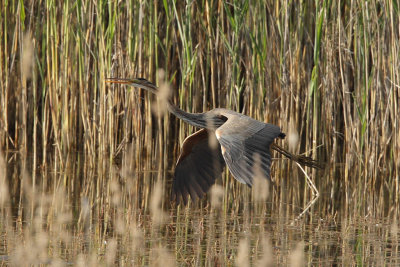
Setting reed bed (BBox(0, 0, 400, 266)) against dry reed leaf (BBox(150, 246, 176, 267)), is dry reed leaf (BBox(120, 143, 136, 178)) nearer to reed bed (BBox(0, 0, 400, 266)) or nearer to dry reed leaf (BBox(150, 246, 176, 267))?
reed bed (BBox(0, 0, 400, 266))

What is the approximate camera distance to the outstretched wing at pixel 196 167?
14.2ft

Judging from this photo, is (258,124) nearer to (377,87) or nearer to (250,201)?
(250,201)

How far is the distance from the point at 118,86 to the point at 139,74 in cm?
45

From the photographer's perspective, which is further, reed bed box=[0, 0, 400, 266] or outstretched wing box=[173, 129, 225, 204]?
reed bed box=[0, 0, 400, 266]

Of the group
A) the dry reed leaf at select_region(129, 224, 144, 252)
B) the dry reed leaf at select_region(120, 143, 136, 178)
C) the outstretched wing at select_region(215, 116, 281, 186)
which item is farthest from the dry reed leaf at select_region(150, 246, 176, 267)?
the dry reed leaf at select_region(120, 143, 136, 178)

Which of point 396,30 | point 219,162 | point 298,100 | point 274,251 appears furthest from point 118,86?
point 274,251

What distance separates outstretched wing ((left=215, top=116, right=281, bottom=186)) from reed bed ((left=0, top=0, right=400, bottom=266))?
2.23 ft

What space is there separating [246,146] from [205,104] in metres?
2.21

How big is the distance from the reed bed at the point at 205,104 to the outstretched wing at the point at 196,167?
13 cm

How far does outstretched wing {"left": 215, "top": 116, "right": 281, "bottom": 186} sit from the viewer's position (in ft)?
10.9

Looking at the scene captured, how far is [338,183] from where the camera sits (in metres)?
5.57

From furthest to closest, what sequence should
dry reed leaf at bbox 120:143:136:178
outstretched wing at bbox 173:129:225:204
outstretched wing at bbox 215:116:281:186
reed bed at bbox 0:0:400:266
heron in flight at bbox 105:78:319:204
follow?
1. dry reed leaf at bbox 120:143:136:178
2. reed bed at bbox 0:0:400:266
3. outstretched wing at bbox 173:129:225:204
4. heron in flight at bbox 105:78:319:204
5. outstretched wing at bbox 215:116:281:186

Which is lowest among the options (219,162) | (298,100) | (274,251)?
(274,251)

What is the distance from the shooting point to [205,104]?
573cm
